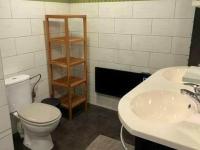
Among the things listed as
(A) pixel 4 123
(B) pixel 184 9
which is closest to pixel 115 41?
(B) pixel 184 9

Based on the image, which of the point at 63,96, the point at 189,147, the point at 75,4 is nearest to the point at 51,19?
the point at 75,4

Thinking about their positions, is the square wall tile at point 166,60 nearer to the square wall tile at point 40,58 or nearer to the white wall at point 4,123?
the square wall tile at point 40,58

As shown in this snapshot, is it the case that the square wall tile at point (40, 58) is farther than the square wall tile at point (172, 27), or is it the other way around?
the square wall tile at point (40, 58)

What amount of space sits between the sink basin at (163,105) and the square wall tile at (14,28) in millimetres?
1606

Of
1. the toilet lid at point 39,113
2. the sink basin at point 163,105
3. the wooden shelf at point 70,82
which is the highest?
the sink basin at point 163,105

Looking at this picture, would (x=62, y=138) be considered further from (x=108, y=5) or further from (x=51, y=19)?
(x=108, y=5)

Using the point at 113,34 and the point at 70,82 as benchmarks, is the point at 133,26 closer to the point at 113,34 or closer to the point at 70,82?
the point at 113,34

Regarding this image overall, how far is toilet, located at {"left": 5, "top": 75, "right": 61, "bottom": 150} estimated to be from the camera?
1.87m

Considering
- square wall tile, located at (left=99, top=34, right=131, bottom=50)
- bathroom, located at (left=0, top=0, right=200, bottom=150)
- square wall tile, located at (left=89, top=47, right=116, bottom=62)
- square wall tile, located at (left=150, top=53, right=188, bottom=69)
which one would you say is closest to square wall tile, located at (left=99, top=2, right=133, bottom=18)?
bathroom, located at (left=0, top=0, right=200, bottom=150)

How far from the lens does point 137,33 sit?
236cm

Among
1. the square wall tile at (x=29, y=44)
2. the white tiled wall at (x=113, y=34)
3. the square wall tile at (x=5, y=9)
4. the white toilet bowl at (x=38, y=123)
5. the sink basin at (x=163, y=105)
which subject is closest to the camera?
the sink basin at (x=163, y=105)

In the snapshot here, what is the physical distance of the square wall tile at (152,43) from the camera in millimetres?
2225

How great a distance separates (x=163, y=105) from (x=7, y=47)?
1692mm

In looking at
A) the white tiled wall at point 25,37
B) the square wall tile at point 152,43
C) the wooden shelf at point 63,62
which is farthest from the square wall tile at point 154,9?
the white tiled wall at point 25,37
